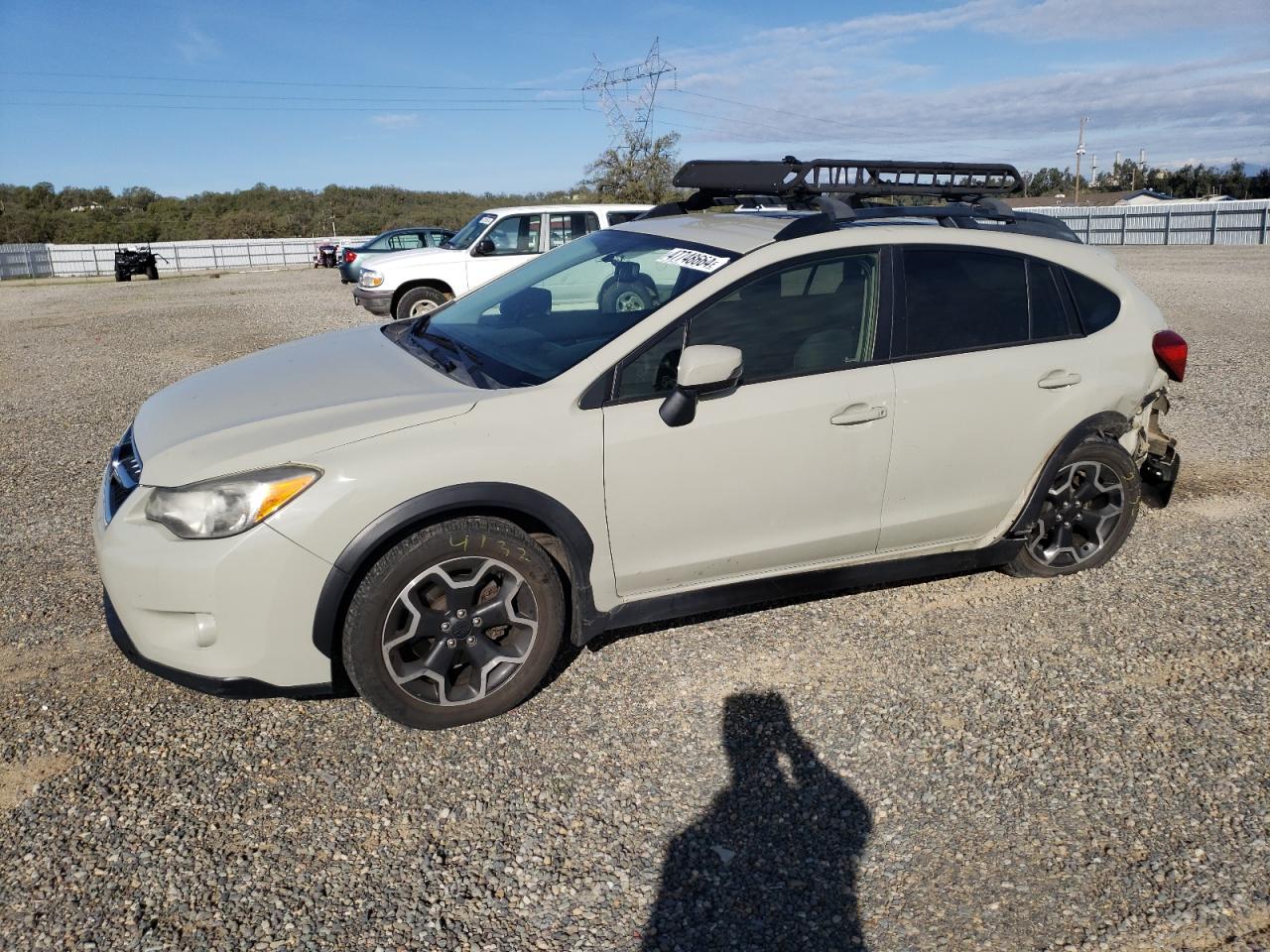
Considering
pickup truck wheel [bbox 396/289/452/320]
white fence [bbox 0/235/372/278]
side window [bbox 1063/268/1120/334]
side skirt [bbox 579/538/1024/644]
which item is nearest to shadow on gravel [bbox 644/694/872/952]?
side skirt [bbox 579/538/1024/644]

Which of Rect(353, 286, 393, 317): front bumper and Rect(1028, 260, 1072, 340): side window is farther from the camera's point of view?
Rect(353, 286, 393, 317): front bumper

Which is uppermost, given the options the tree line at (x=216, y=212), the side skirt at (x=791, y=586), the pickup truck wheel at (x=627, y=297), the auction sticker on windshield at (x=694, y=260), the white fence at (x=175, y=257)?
the tree line at (x=216, y=212)

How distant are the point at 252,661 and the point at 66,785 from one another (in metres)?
0.72

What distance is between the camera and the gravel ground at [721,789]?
2.59 metres

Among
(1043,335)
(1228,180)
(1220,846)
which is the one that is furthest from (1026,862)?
(1228,180)

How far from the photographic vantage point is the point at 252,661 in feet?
10.3

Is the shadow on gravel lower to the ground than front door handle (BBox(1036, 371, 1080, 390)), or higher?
lower

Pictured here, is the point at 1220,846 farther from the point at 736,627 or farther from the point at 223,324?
the point at 223,324

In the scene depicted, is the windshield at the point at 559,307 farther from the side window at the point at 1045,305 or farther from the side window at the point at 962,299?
the side window at the point at 1045,305

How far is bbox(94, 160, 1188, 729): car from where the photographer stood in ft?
10.3

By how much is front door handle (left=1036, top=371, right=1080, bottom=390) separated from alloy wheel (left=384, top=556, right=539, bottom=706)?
244cm

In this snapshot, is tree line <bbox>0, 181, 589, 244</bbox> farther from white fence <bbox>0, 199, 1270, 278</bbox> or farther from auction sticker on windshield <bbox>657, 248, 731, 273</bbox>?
auction sticker on windshield <bbox>657, 248, 731, 273</bbox>

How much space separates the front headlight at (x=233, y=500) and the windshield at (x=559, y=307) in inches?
32.3

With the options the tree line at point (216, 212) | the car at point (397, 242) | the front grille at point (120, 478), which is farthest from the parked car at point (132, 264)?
the front grille at point (120, 478)
